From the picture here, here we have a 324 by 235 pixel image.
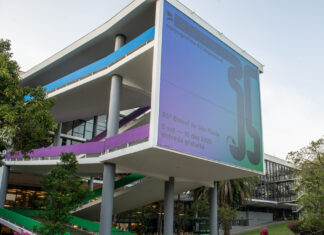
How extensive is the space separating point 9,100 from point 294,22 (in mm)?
22815

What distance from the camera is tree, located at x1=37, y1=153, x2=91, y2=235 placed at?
52.5 feet

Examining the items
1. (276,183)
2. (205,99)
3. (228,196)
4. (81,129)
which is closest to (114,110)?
(205,99)

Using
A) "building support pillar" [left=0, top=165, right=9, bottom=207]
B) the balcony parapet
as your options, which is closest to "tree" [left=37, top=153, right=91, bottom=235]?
the balcony parapet

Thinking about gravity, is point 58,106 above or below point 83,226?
above

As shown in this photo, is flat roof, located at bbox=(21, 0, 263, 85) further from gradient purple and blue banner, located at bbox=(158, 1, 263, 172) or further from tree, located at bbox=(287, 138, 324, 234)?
tree, located at bbox=(287, 138, 324, 234)

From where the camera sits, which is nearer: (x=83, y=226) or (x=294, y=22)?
(x=83, y=226)

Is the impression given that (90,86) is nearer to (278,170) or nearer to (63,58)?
(63,58)

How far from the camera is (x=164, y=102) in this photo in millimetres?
16203

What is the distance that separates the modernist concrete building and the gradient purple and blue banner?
0.21 ft

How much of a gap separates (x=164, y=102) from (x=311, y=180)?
→ 16.0m

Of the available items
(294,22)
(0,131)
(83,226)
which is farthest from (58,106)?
(294,22)

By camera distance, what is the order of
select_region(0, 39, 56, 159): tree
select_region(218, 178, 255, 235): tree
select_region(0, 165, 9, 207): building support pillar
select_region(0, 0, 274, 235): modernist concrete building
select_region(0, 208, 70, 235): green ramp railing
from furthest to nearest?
select_region(218, 178, 255, 235): tree → select_region(0, 165, 9, 207): building support pillar → select_region(0, 208, 70, 235): green ramp railing → select_region(0, 0, 274, 235): modernist concrete building → select_region(0, 39, 56, 159): tree

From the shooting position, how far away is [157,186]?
24672 millimetres

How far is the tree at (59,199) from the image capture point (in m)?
16.0
